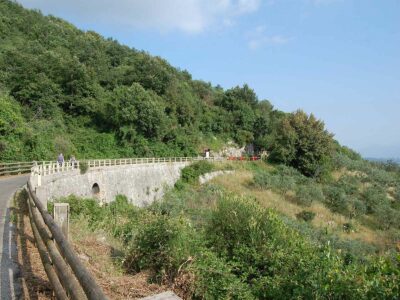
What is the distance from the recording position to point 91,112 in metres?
55.0

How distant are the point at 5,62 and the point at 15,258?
52.4 metres

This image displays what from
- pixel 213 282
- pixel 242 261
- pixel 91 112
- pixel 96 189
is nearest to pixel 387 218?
pixel 96 189

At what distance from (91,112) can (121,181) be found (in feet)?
75.3

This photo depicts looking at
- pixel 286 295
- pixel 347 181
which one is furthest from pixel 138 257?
pixel 347 181

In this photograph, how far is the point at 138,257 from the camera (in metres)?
8.60

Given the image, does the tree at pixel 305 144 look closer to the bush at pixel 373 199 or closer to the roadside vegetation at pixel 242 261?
the bush at pixel 373 199

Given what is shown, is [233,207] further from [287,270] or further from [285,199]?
[285,199]

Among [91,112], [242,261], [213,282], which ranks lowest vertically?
[242,261]

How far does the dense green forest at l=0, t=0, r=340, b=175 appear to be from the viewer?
1715 inches

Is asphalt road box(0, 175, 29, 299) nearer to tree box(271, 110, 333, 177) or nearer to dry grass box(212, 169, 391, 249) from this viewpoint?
dry grass box(212, 169, 391, 249)

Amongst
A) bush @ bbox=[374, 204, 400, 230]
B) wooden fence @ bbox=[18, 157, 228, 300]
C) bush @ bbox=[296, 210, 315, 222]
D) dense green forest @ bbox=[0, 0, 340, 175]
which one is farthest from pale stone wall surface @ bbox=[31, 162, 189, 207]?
bush @ bbox=[374, 204, 400, 230]

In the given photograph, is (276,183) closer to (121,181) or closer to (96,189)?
(121,181)

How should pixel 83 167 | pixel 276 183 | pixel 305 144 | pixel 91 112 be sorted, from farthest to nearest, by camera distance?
pixel 91 112 → pixel 305 144 → pixel 276 183 → pixel 83 167

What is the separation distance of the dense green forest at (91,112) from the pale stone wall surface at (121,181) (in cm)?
851
